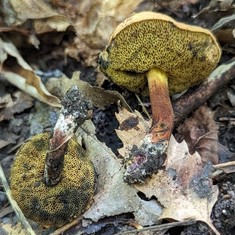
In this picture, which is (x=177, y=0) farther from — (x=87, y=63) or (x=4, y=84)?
(x=4, y=84)

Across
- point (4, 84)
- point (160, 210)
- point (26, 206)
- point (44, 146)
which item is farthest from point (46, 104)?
point (160, 210)

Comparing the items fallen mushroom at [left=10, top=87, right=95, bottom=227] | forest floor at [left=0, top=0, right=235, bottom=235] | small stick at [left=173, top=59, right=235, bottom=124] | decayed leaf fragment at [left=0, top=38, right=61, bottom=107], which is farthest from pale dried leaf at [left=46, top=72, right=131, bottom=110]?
fallen mushroom at [left=10, top=87, right=95, bottom=227]

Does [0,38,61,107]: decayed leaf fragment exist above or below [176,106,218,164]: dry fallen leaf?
above

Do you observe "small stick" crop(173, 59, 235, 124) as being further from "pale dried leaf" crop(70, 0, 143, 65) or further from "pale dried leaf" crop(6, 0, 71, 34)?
→ "pale dried leaf" crop(6, 0, 71, 34)

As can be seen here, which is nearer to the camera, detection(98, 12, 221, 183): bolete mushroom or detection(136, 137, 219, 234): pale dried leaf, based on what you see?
detection(136, 137, 219, 234): pale dried leaf

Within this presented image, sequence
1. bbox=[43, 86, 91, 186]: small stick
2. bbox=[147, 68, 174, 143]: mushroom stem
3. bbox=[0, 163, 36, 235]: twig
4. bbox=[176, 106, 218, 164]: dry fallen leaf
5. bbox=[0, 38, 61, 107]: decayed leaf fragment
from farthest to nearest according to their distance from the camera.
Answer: bbox=[0, 38, 61, 107]: decayed leaf fragment < bbox=[176, 106, 218, 164]: dry fallen leaf < bbox=[147, 68, 174, 143]: mushroom stem < bbox=[0, 163, 36, 235]: twig < bbox=[43, 86, 91, 186]: small stick
